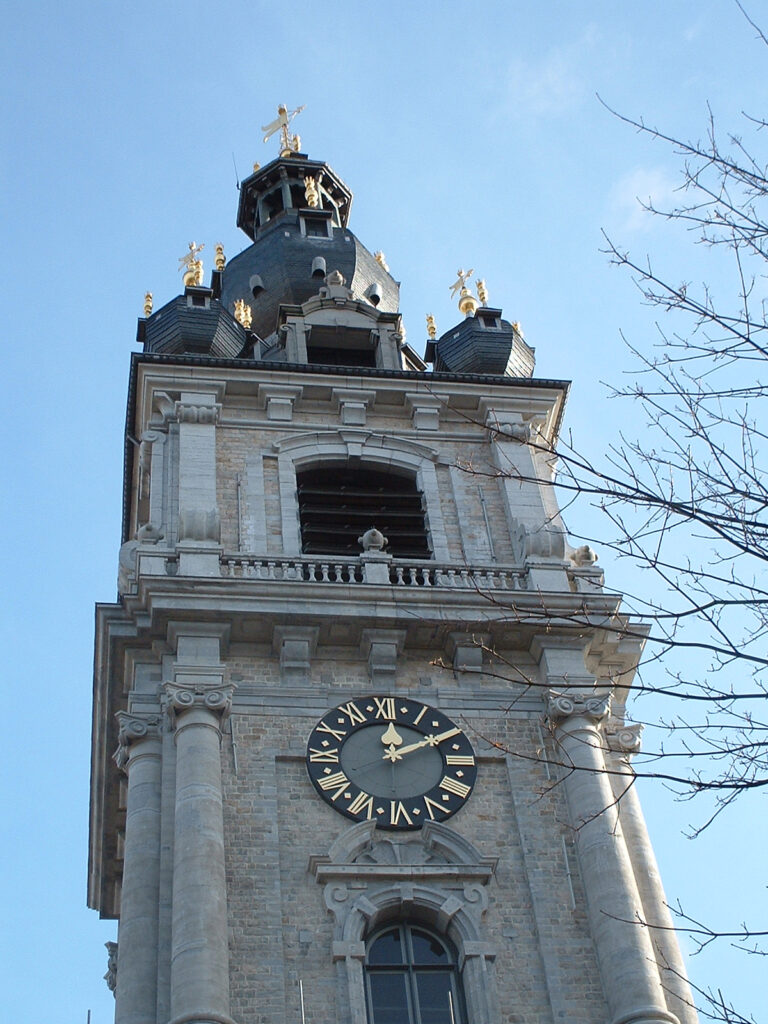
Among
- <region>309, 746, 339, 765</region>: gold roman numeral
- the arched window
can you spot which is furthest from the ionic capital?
the arched window

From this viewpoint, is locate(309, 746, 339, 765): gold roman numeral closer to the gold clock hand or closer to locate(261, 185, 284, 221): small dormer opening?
the gold clock hand

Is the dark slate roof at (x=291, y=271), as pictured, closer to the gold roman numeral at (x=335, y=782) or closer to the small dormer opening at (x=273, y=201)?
the small dormer opening at (x=273, y=201)

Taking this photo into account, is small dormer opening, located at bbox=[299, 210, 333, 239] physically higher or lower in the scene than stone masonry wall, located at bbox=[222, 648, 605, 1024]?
higher

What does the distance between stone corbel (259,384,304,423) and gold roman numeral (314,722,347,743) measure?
6687 mm

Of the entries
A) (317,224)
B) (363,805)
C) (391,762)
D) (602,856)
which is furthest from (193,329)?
(602,856)

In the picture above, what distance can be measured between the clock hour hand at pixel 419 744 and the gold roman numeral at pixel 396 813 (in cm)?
66

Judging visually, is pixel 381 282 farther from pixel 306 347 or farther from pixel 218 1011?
pixel 218 1011

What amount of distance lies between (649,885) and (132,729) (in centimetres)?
604

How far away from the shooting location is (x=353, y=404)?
26312mm

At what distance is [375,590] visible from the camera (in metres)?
21.7

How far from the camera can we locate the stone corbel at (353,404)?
26.2m

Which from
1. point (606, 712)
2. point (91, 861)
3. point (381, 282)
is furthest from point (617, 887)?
point (381, 282)

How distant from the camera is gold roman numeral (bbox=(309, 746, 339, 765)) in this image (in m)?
20.1

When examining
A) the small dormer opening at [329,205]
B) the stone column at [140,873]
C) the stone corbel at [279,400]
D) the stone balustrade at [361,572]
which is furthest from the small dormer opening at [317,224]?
the stone column at [140,873]
